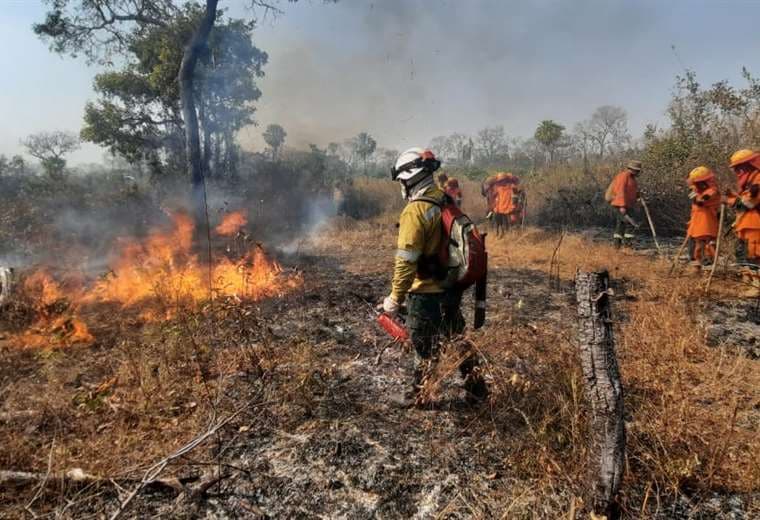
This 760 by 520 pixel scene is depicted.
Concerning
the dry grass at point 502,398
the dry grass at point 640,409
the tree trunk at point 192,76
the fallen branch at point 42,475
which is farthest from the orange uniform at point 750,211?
the tree trunk at point 192,76

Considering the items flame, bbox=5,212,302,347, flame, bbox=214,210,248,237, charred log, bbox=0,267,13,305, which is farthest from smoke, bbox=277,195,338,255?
charred log, bbox=0,267,13,305

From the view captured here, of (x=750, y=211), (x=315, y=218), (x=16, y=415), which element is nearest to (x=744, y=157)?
Result: (x=750, y=211)

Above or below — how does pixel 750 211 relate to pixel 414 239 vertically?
above

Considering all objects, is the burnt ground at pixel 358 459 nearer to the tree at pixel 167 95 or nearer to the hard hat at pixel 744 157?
the hard hat at pixel 744 157

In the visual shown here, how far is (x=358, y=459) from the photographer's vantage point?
112 inches

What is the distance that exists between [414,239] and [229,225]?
30.6 ft

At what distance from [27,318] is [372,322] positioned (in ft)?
15.3

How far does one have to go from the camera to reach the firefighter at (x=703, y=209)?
6848 millimetres

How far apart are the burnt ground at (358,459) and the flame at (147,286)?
1993 millimetres

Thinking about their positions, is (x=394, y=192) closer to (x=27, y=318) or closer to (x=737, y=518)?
(x=27, y=318)

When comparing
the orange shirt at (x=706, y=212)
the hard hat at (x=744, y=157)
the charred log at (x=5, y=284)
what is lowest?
the charred log at (x=5, y=284)

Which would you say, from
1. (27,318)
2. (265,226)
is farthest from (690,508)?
(265,226)

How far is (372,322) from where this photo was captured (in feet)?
18.6

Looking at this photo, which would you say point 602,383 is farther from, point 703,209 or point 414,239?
point 703,209
